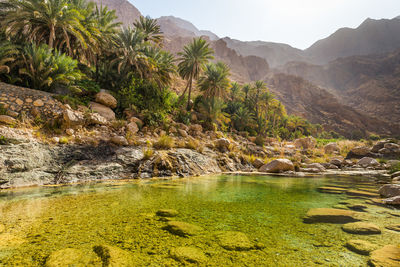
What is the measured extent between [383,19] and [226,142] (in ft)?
677

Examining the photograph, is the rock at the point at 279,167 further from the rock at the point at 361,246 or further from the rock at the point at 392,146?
the rock at the point at 392,146

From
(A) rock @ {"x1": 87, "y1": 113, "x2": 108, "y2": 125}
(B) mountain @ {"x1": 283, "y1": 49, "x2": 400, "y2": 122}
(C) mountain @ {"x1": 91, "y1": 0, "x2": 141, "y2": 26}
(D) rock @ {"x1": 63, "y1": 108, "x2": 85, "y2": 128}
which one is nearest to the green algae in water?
(D) rock @ {"x1": 63, "y1": 108, "x2": 85, "y2": 128}

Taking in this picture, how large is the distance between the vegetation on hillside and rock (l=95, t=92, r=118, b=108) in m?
0.52

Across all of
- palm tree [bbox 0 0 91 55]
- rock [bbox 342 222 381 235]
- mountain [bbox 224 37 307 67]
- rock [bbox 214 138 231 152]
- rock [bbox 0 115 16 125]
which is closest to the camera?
rock [bbox 342 222 381 235]

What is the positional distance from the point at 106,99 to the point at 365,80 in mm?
128417

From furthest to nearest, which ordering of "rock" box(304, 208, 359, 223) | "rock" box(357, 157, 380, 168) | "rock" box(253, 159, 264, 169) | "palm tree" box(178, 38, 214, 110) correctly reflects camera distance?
"palm tree" box(178, 38, 214, 110) < "rock" box(357, 157, 380, 168) < "rock" box(253, 159, 264, 169) < "rock" box(304, 208, 359, 223)

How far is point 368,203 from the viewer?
4121mm

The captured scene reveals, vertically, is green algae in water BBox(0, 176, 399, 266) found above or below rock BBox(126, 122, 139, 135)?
below

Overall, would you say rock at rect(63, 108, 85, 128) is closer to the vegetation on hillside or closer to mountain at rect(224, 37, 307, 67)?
the vegetation on hillside

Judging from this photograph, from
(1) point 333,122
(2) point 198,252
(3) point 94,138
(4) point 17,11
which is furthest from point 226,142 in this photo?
(1) point 333,122

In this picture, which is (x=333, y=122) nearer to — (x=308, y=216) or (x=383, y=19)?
(x=308, y=216)

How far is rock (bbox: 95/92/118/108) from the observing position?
443 inches

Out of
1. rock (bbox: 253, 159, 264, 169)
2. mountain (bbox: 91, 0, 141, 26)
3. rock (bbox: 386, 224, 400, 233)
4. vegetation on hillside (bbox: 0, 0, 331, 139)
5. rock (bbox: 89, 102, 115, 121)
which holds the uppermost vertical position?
mountain (bbox: 91, 0, 141, 26)

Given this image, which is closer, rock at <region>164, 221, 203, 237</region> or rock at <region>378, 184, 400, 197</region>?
rock at <region>164, 221, 203, 237</region>
